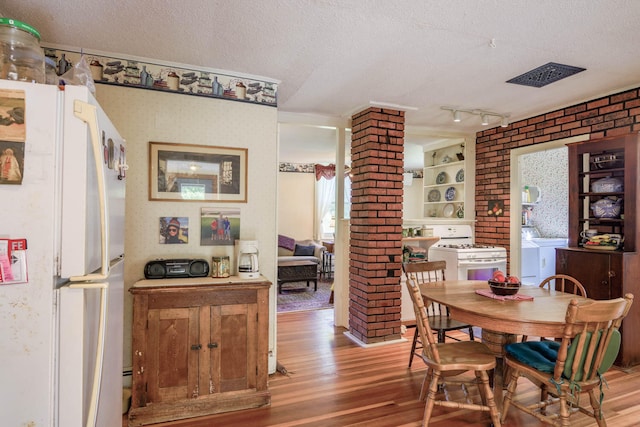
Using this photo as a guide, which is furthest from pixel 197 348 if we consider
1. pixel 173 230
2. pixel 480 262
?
pixel 480 262

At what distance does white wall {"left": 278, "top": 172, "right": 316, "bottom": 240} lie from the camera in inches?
313

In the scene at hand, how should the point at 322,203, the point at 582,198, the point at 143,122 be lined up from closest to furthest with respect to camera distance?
the point at 143,122
the point at 582,198
the point at 322,203

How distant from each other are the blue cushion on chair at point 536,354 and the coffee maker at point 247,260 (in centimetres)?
174

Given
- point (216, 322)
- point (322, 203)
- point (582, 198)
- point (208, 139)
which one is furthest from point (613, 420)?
point (322, 203)

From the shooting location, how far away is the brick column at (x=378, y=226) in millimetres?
3645

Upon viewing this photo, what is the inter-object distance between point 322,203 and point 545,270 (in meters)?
4.39

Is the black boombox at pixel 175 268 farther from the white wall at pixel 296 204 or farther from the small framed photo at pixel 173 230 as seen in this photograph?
the white wall at pixel 296 204

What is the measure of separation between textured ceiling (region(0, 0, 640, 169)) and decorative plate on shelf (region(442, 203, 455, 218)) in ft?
6.74

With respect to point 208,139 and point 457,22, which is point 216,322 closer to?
point 208,139

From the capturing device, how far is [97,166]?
121cm

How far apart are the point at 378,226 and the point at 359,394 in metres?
1.60


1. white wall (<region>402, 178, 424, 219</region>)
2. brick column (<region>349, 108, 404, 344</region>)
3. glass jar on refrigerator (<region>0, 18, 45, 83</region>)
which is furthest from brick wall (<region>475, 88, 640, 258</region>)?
glass jar on refrigerator (<region>0, 18, 45, 83</region>)

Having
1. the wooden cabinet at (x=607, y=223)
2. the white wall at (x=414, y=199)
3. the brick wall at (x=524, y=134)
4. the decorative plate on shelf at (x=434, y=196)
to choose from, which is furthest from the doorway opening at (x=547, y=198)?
the white wall at (x=414, y=199)

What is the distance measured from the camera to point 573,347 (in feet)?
6.16
